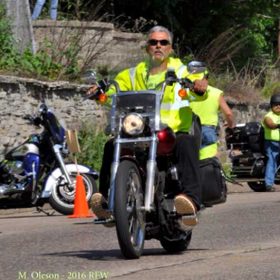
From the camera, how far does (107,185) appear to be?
9.71 meters

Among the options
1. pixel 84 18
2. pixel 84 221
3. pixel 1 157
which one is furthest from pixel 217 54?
pixel 84 221

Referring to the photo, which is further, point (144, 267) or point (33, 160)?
point (33, 160)

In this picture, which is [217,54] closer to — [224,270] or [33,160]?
→ [33,160]

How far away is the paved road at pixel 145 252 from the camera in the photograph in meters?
8.66

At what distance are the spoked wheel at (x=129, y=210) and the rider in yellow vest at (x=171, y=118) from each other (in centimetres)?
32

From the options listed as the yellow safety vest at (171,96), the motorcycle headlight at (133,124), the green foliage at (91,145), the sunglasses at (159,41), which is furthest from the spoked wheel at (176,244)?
the green foliage at (91,145)

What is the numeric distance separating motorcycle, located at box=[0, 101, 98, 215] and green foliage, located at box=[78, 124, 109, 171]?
2.88 m

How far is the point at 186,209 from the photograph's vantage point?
31.0 ft

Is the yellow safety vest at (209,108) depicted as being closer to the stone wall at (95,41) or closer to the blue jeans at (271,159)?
the blue jeans at (271,159)

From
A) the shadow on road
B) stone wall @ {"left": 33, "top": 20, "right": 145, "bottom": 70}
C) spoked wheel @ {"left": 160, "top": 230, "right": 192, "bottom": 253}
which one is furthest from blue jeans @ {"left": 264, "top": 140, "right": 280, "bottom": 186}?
spoked wheel @ {"left": 160, "top": 230, "right": 192, "bottom": 253}

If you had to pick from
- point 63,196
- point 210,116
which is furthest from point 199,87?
point 63,196

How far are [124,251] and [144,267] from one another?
1.10 feet

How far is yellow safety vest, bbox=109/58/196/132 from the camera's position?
9727 millimetres

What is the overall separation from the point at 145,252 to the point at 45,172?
6443 mm
